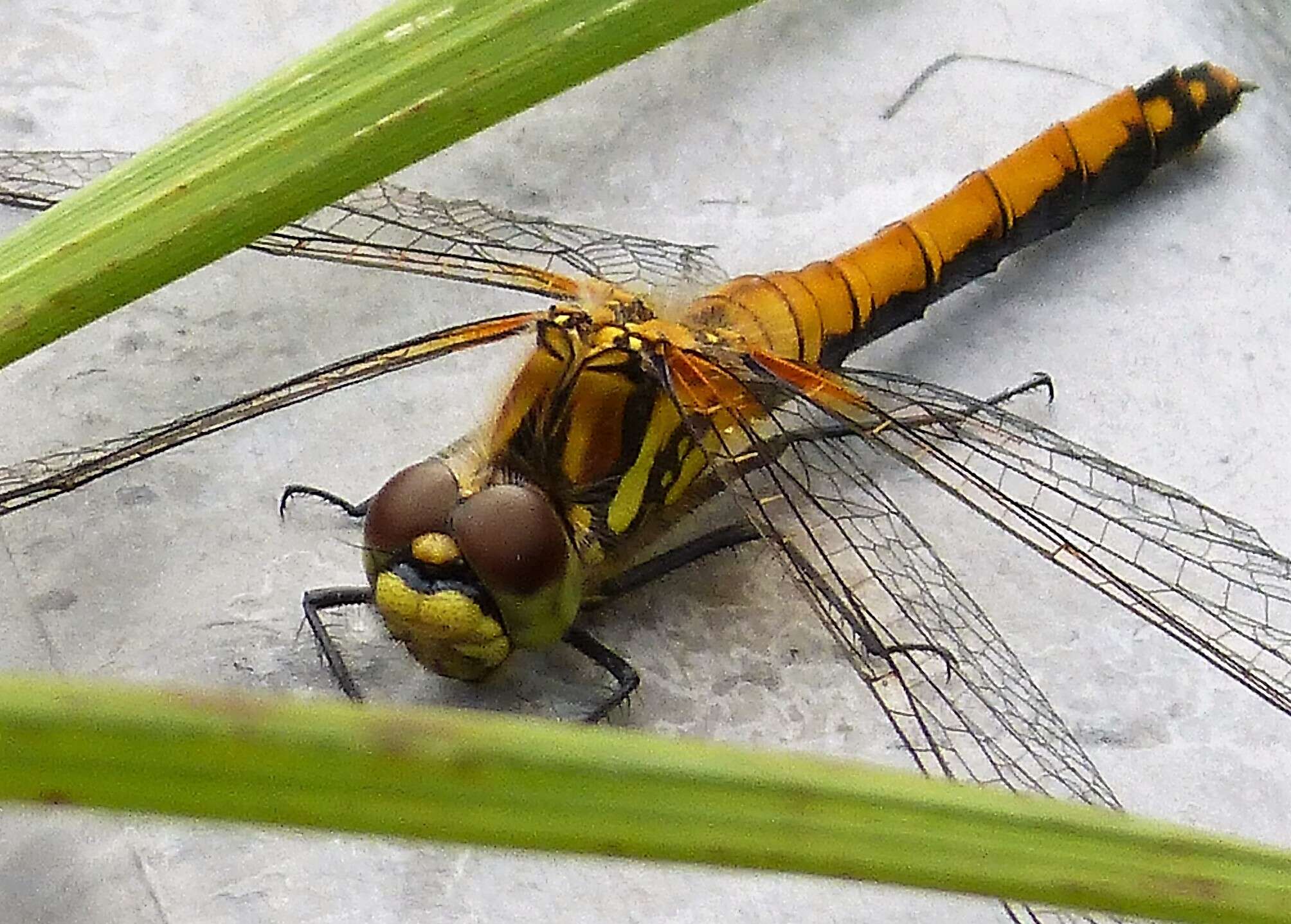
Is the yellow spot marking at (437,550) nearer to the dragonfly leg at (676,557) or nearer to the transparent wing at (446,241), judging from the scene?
the dragonfly leg at (676,557)

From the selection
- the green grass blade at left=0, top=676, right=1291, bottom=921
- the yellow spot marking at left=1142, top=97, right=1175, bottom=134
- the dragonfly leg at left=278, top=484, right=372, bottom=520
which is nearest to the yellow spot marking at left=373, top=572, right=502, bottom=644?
the dragonfly leg at left=278, top=484, right=372, bottom=520

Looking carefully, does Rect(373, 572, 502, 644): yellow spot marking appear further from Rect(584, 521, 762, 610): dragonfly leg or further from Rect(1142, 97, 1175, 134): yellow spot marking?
Rect(1142, 97, 1175, 134): yellow spot marking

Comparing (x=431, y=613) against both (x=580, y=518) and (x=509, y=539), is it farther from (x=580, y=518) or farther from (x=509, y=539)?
(x=580, y=518)

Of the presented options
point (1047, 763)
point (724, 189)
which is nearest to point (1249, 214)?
point (724, 189)

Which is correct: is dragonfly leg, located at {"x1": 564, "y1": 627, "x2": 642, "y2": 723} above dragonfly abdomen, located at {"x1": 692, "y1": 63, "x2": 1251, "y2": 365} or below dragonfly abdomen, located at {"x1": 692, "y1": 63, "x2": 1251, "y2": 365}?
below


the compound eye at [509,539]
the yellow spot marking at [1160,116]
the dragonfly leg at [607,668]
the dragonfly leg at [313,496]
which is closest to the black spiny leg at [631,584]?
the dragonfly leg at [607,668]

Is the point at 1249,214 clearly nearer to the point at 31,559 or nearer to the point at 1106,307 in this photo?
the point at 1106,307

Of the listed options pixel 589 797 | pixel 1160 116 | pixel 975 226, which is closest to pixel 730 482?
pixel 975 226
